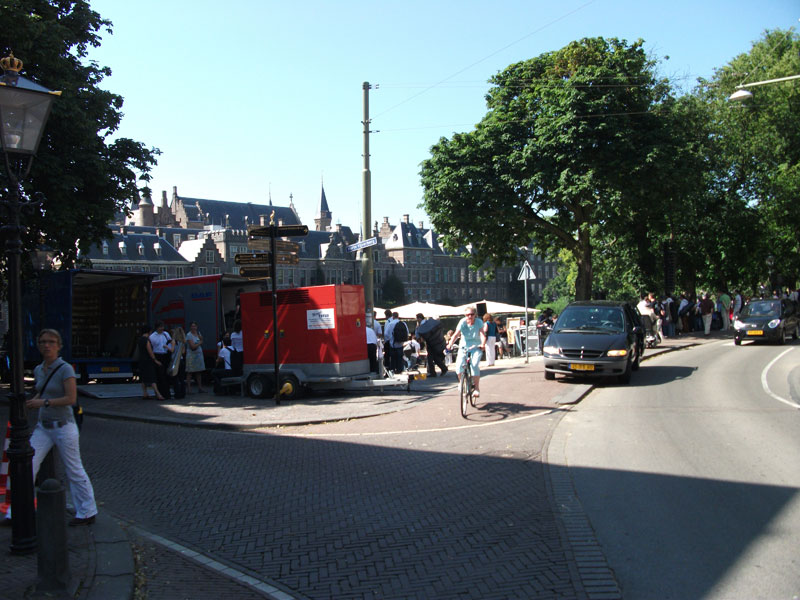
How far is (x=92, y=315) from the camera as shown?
68.9ft

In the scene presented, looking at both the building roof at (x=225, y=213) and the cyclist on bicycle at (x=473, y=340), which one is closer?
the cyclist on bicycle at (x=473, y=340)

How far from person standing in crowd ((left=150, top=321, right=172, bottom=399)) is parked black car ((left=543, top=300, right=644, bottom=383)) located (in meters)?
8.32

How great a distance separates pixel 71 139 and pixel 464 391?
445 inches

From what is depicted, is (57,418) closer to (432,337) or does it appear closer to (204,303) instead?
(432,337)

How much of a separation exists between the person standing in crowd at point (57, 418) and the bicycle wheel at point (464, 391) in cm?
629

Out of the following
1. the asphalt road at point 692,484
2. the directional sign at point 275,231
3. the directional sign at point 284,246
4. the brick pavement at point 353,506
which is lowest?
the brick pavement at point 353,506

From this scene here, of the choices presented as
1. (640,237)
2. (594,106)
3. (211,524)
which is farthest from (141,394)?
(640,237)

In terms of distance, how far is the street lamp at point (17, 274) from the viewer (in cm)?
514

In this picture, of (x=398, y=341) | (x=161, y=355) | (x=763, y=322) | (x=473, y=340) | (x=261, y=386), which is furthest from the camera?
(x=763, y=322)

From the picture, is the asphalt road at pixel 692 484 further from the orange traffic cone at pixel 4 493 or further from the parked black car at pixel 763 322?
the parked black car at pixel 763 322

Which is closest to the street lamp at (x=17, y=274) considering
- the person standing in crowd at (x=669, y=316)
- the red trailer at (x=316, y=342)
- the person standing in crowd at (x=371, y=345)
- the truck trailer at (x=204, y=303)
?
the red trailer at (x=316, y=342)

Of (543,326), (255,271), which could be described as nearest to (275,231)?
(255,271)

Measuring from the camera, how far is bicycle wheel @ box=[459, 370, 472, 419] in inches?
433

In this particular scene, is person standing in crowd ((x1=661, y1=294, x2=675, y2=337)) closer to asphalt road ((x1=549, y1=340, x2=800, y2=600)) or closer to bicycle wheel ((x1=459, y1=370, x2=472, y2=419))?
asphalt road ((x1=549, y1=340, x2=800, y2=600))
